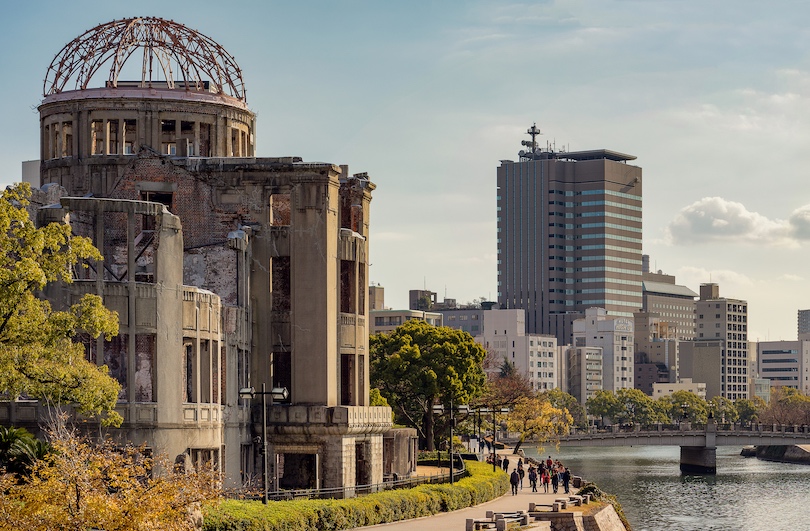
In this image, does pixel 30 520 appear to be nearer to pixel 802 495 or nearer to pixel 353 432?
pixel 353 432

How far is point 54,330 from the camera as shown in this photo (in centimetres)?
4572

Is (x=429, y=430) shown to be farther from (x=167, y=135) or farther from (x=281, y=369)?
(x=167, y=135)

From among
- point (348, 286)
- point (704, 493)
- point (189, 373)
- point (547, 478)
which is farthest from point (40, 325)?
point (704, 493)

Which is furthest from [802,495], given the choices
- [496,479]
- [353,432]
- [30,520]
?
[30,520]

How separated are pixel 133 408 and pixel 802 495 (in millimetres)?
77245

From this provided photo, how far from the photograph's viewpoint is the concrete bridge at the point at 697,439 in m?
162

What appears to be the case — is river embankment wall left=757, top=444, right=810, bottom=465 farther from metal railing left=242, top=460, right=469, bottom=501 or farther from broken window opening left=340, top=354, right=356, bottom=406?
broken window opening left=340, top=354, right=356, bottom=406

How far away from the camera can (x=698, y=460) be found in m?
162

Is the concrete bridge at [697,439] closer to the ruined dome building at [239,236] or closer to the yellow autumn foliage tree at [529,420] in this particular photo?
the yellow autumn foliage tree at [529,420]

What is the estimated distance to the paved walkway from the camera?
65188 mm

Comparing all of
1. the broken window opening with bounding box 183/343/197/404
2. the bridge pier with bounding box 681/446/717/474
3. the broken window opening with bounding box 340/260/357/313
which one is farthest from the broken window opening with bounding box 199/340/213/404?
the bridge pier with bounding box 681/446/717/474

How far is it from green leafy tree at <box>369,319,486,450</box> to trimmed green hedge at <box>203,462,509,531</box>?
94.9 feet

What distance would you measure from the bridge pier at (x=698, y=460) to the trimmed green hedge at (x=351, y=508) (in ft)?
256

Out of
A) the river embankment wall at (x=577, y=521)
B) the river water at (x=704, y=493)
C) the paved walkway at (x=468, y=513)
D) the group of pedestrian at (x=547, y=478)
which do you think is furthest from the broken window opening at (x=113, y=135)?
the river water at (x=704, y=493)
